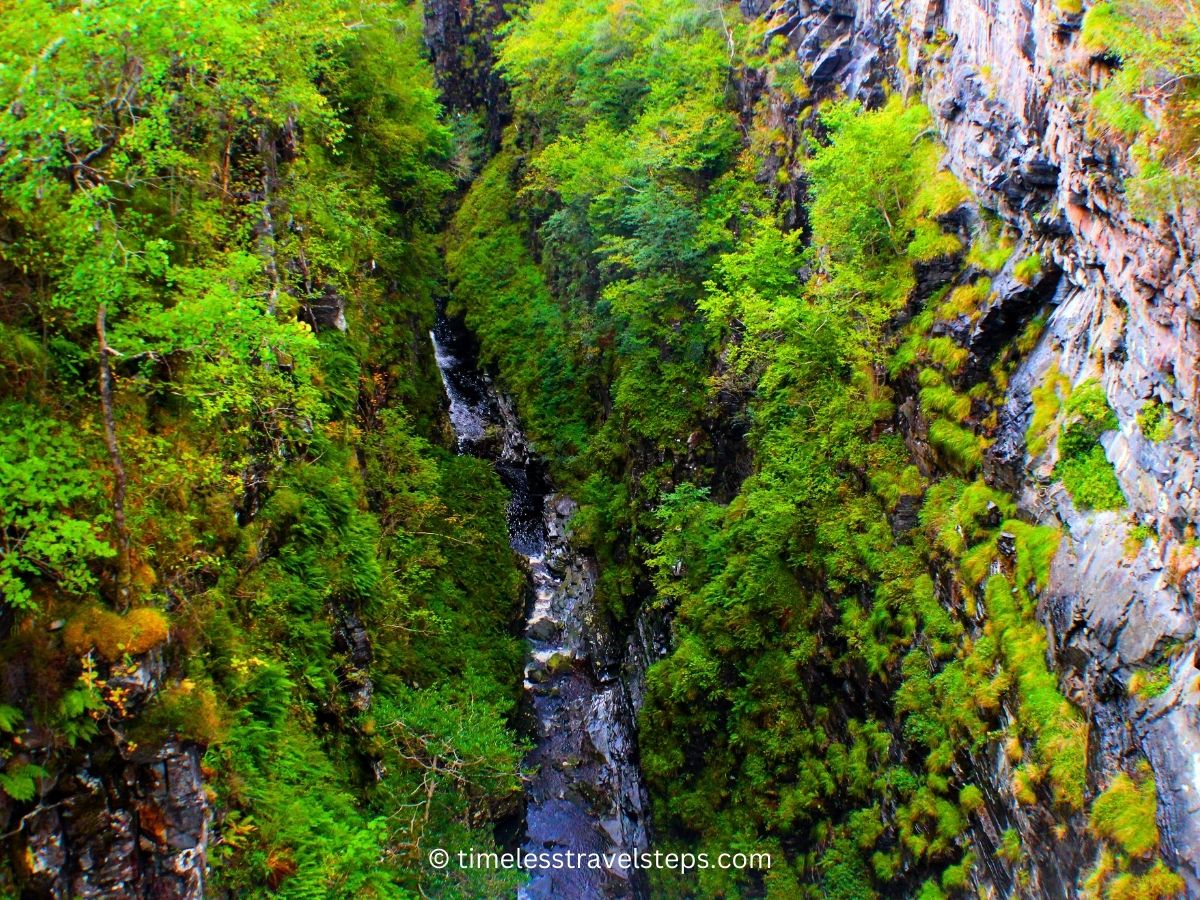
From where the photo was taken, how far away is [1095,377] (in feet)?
34.9

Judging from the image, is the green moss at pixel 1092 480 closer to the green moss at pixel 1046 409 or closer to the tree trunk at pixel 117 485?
the green moss at pixel 1046 409

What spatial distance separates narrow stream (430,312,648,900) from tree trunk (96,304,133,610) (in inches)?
431

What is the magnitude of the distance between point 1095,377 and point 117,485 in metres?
12.7

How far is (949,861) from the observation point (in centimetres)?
1157

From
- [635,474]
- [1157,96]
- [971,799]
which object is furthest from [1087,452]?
[635,474]

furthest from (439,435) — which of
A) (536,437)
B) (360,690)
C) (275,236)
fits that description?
(360,690)

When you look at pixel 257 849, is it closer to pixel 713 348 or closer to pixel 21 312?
pixel 21 312

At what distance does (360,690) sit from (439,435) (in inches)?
450

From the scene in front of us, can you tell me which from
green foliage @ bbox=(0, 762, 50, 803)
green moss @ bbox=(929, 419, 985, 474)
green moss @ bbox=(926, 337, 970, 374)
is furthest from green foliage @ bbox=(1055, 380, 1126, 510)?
green foliage @ bbox=(0, 762, 50, 803)

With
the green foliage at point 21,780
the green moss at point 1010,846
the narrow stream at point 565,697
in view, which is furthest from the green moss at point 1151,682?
the narrow stream at point 565,697

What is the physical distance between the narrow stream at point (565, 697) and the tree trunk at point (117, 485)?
35.9 feet

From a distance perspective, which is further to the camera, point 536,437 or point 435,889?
point 536,437

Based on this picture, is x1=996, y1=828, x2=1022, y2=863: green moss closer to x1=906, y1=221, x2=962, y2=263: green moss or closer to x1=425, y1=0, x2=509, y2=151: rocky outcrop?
x1=906, y1=221, x2=962, y2=263: green moss

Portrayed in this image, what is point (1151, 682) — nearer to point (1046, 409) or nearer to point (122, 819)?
point (1046, 409)
